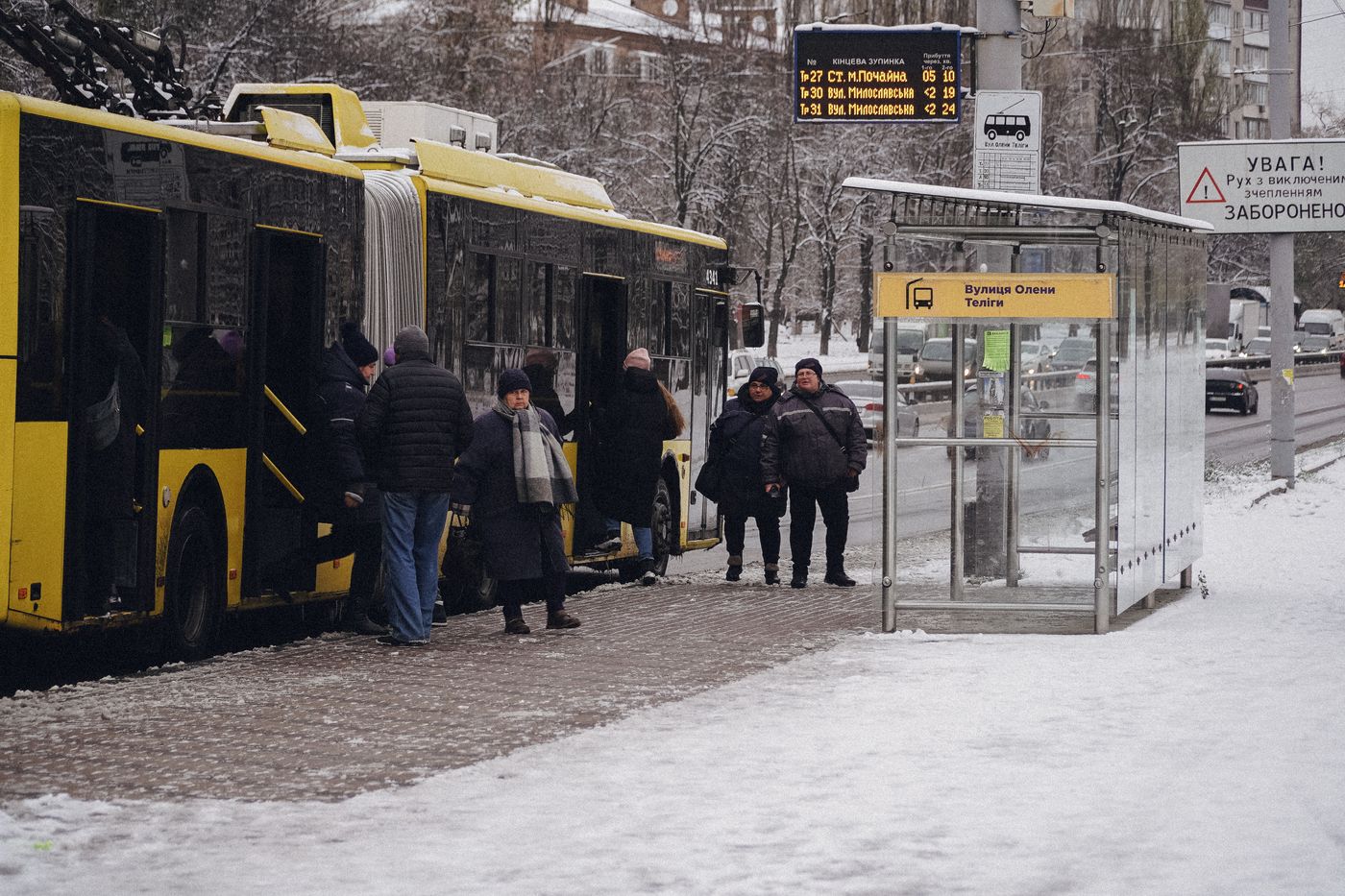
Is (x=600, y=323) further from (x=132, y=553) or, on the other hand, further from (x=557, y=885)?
(x=557, y=885)

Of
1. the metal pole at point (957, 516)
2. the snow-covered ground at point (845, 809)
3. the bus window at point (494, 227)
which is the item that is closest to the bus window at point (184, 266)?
the bus window at point (494, 227)

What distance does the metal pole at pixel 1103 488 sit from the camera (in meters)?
12.6

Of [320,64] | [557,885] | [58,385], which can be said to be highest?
[320,64]

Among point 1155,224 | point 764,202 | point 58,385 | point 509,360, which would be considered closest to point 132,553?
point 58,385

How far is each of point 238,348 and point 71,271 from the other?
180 cm

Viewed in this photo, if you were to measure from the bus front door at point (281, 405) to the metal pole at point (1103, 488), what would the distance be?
174 inches

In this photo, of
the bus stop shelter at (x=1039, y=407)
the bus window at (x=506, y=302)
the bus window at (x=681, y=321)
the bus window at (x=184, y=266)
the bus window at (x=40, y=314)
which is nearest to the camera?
the bus window at (x=40, y=314)

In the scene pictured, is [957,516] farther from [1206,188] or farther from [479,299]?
[1206,188]

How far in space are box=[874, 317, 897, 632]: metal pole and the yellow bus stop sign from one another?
13 centimetres

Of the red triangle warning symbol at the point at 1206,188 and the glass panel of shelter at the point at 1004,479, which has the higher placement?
the red triangle warning symbol at the point at 1206,188

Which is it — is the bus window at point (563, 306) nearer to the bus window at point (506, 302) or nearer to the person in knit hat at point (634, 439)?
the person in knit hat at point (634, 439)

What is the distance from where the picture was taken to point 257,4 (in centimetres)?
4106

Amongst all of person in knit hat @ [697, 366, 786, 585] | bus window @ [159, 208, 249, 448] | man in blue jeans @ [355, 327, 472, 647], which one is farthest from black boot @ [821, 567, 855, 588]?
bus window @ [159, 208, 249, 448]

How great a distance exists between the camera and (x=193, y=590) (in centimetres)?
1159
